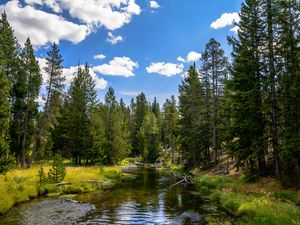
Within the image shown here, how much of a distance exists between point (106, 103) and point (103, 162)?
12481 mm

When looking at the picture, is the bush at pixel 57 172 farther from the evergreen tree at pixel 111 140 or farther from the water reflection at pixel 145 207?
the evergreen tree at pixel 111 140

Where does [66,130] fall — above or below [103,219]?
above

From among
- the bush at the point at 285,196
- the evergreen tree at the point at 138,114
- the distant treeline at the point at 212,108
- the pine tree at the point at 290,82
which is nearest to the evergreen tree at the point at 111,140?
the distant treeline at the point at 212,108

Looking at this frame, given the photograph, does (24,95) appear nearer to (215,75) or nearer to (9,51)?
(9,51)

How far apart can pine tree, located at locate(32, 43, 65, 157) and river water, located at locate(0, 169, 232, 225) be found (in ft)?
70.4

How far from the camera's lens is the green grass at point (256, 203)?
15.0 meters

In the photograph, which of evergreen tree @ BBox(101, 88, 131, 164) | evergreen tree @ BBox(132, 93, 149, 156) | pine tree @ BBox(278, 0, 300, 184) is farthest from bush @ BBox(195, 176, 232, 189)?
evergreen tree @ BBox(132, 93, 149, 156)

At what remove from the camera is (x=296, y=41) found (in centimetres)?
2353

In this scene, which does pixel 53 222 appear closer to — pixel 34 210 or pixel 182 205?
pixel 34 210

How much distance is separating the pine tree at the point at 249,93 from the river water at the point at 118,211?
6441 mm

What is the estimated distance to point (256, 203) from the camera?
18.7m

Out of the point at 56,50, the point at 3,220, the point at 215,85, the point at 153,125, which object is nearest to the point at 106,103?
the point at 56,50

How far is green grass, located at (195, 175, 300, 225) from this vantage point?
591 inches

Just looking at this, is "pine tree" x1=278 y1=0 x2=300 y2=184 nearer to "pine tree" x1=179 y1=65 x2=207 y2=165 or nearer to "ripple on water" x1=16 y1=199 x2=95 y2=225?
"ripple on water" x1=16 y1=199 x2=95 y2=225
